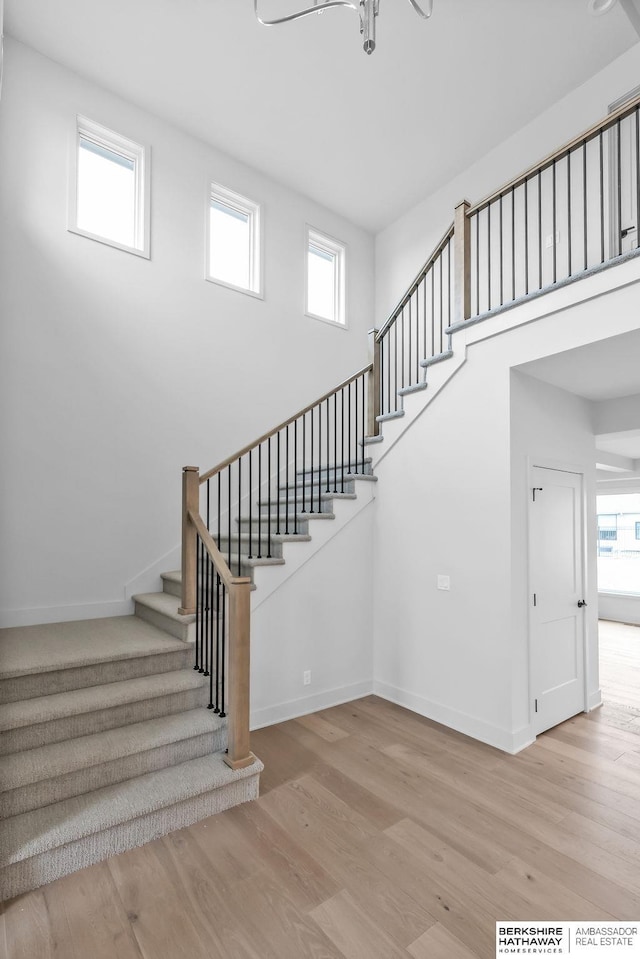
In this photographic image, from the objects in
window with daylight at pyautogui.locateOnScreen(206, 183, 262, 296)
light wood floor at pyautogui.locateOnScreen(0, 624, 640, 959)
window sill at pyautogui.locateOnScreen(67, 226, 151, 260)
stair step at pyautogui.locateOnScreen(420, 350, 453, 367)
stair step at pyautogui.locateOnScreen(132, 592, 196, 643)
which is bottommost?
light wood floor at pyautogui.locateOnScreen(0, 624, 640, 959)

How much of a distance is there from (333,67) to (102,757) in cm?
557

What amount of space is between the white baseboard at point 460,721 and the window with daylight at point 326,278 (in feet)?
14.4

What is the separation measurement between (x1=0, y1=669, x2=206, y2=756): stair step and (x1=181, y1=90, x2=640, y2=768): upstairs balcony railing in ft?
0.65

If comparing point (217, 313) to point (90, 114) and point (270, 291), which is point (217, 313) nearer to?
point (270, 291)

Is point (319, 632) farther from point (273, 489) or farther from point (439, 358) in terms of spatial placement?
point (439, 358)

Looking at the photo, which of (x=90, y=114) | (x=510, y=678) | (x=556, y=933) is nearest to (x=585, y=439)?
(x=510, y=678)

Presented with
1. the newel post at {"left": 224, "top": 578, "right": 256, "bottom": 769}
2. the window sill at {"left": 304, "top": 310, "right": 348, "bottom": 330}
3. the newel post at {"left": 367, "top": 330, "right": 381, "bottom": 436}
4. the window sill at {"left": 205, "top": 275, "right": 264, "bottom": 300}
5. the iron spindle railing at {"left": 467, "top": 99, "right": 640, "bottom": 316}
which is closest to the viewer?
the newel post at {"left": 224, "top": 578, "right": 256, "bottom": 769}

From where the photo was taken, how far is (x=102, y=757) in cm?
258

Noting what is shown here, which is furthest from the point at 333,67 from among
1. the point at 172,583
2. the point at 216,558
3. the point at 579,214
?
the point at 172,583

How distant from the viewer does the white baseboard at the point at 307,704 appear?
3.84 metres

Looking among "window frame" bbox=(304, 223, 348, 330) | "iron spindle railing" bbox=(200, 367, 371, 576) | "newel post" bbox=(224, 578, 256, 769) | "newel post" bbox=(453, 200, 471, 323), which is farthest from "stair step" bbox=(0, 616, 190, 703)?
"window frame" bbox=(304, 223, 348, 330)

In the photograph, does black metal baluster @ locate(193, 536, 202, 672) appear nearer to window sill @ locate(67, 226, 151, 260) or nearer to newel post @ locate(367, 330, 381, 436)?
newel post @ locate(367, 330, 381, 436)

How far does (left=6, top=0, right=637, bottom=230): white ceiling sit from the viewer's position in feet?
13.1

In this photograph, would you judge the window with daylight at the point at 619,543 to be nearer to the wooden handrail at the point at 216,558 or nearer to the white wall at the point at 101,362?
the white wall at the point at 101,362
